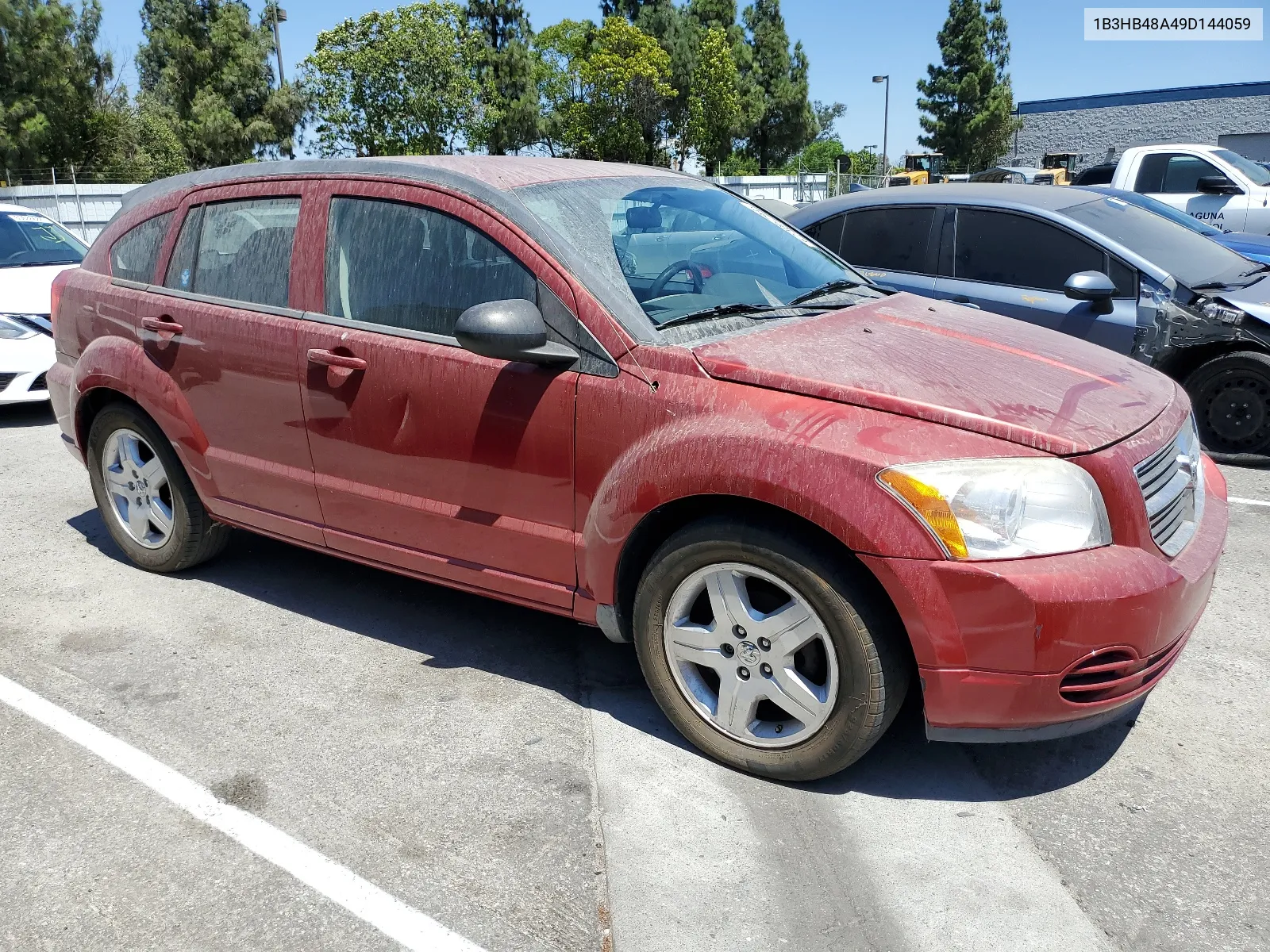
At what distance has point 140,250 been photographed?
4.34 meters

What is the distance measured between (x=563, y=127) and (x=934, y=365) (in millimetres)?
50470

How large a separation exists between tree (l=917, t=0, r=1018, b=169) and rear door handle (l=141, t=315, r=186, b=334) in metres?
60.9

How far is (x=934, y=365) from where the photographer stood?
2936 millimetres

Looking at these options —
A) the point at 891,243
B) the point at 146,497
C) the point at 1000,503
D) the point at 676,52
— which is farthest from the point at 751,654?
the point at 676,52

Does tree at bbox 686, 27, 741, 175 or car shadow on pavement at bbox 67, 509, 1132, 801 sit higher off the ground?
tree at bbox 686, 27, 741, 175

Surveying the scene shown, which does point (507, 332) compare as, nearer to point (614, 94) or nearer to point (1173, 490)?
point (1173, 490)

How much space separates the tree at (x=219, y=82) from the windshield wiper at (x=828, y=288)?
4345 cm

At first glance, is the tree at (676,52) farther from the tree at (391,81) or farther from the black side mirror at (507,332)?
the black side mirror at (507,332)

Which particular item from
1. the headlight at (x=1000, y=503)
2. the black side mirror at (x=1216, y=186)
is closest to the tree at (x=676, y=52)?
the black side mirror at (x=1216, y=186)

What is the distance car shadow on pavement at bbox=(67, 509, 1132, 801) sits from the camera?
3.01m

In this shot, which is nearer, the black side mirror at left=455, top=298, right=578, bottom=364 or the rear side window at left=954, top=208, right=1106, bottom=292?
the black side mirror at left=455, top=298, right=578, bottom=364

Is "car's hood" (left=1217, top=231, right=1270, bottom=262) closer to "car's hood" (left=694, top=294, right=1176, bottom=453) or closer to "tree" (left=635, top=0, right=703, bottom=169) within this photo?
"car's hood" (left=694, top=294, right=1176, bottom=453)

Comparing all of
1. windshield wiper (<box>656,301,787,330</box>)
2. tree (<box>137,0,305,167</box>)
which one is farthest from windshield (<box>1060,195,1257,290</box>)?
tree (<box>137,0,305,167</box>)

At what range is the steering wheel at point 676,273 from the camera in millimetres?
3223
